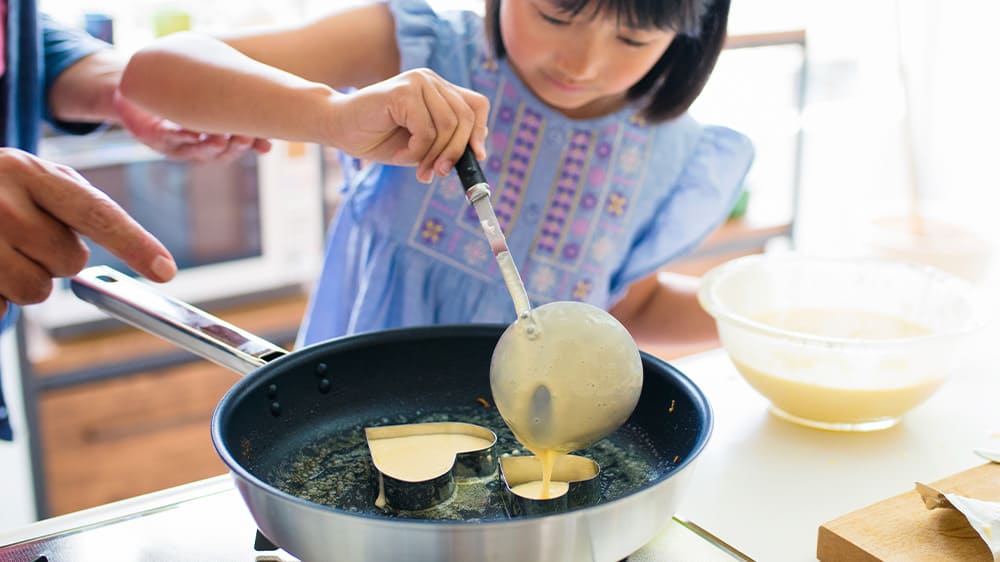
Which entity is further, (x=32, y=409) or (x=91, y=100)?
(x=32, y=409)

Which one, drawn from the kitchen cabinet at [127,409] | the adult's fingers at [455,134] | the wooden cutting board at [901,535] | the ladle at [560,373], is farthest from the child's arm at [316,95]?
the kitchen cabinet at [127,409]

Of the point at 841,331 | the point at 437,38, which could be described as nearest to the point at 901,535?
the point at 841,331

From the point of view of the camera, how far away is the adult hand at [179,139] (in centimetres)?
110

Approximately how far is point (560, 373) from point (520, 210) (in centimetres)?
60

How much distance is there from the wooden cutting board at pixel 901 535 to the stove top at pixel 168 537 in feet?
0.27

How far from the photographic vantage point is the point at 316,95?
87cm

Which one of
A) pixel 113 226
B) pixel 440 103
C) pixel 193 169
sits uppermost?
pixel 440 103

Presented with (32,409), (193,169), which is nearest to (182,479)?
(32,409)

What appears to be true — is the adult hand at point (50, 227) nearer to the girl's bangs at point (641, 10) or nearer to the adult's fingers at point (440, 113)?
the adult's fingers at point (440, 113)

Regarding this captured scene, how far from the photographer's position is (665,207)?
50.9 inches

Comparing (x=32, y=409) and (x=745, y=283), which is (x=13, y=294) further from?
(x=32, y=409)

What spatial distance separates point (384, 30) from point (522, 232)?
31 cm

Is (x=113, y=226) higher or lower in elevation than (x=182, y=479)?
higher

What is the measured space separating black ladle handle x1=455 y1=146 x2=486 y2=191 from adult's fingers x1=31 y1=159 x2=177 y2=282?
0.79 ft
